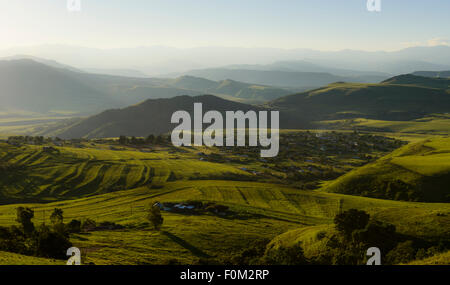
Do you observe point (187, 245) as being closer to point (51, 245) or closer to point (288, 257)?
point (288, 257)

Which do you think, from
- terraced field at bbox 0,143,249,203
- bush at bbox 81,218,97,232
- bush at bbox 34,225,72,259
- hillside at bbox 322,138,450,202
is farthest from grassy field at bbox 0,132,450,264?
bush at bbox 34,225,72,259

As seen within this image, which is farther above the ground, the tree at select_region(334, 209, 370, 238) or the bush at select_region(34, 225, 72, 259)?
the tree at select_region(334, 209, 370, 238)

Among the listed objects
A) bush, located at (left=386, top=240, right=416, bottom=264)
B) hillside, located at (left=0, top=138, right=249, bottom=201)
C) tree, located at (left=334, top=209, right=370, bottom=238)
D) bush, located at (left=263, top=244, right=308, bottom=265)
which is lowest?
hillside, located at (left=0, top=138, right=249, bottom=201)

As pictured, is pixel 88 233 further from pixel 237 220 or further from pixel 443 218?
pixel 443 218

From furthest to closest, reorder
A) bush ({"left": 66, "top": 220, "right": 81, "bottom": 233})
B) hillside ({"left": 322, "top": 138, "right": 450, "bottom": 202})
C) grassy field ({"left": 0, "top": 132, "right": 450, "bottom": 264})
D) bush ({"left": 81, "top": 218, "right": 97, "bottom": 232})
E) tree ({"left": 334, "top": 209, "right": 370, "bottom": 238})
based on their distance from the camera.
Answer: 1. hillside ({"left": 322, "top": 138, "right": 450, "bottom": 202})
2. bush ({"left": 81, "top": 218, "right": 97, "bottom": 232})
3. bush ({"left": 66, "top": 220, "right": 81, "bottom": 233})
4. grassy field ({"left": 0, "top": 132, "right": 450, "bottom": 264})
5. tree ({"left": 334, "top": 209, "right": 370, "bottom": 238})

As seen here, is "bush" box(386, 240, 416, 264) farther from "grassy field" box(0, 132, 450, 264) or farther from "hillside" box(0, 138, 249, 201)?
"hillside" box(0, 138, 249, 201)

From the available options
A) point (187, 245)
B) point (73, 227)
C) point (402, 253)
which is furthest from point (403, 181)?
point (73, 227)

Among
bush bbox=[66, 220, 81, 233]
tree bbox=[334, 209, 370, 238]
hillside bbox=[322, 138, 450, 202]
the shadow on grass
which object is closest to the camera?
tree bbox=[334, 209, 370, 238]
